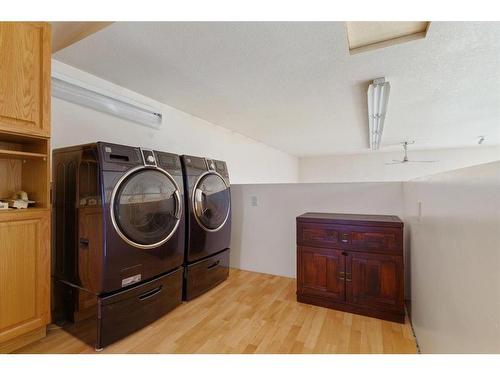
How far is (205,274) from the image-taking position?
95.7 inches

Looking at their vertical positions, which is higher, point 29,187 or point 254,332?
point 29,187

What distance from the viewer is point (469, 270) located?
822mm

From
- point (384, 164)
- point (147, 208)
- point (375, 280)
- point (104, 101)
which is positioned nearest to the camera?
point (147, 208)

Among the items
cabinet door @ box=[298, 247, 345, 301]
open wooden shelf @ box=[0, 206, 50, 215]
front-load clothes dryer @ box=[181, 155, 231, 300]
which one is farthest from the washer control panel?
cabinet door @ box=[298, 247, 345, 301]

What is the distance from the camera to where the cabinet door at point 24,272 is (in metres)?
1.44

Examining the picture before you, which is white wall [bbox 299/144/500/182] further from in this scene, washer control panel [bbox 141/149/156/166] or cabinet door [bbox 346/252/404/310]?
washer control panel [bbox 141/149/156/166]

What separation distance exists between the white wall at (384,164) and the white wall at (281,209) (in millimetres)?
5627

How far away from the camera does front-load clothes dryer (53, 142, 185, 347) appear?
5.23ft

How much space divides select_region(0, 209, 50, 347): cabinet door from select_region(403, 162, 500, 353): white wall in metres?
2.25

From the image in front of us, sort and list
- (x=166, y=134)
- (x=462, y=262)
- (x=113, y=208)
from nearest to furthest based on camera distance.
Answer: (x=462, y=262), (x=113, y=208), (x=166, y=134)

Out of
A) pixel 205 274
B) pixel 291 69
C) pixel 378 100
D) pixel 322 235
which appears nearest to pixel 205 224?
pixel 205 274

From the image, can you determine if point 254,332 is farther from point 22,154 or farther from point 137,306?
point 22,154

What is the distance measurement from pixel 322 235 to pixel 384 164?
254 inches
